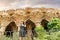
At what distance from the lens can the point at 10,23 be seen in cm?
3033

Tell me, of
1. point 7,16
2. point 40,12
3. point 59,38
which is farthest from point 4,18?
point 59,38

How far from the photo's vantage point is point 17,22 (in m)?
29.7

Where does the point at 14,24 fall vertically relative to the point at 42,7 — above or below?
below

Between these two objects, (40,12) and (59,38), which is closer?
(59,38)

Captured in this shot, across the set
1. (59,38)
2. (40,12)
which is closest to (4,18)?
(40,12)

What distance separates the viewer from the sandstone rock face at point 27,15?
29562mm

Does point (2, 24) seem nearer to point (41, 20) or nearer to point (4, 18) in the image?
point (4, 18)

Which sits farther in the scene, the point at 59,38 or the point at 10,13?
the point at 10,13

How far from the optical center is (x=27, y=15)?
2973 centimetres

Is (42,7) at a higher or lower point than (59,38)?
higher

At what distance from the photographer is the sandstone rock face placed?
29.6 m

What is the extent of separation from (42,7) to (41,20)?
64.5 inches

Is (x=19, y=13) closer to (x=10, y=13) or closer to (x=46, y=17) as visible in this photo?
(x=10, y=13)

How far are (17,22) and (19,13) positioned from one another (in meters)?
1.10
